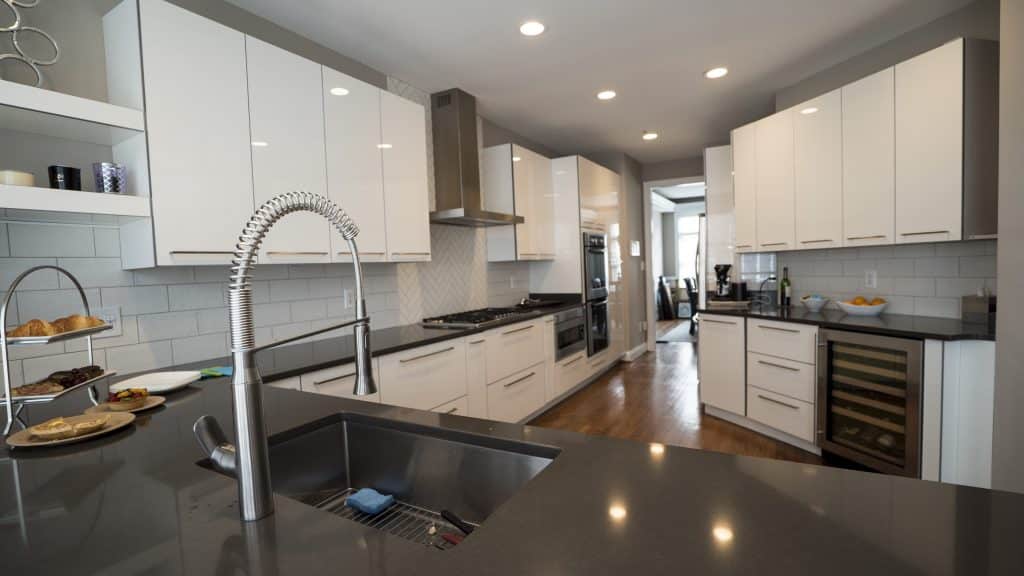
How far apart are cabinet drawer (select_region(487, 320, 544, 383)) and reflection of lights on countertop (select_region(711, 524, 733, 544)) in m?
2.50

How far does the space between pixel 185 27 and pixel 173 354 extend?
134cm

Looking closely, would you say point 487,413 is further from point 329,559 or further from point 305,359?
point 329,559

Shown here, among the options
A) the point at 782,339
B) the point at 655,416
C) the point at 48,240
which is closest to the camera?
the point at 48,240

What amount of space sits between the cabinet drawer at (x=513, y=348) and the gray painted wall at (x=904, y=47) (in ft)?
8.56

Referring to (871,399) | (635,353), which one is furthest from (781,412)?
(635,353)

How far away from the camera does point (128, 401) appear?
1.33 meters

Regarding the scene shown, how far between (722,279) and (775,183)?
3.14 ft

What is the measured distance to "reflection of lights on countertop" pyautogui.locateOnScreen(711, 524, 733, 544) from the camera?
624 mm

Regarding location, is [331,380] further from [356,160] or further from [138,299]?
[356,160]

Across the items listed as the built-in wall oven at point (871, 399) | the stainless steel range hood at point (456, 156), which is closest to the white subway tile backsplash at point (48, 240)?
the stainless steel range hood at point (456, 156)

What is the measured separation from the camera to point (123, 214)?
1.67m

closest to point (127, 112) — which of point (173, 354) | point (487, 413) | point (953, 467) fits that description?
point (173, 354)

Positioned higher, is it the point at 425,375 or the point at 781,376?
the point at 425,375

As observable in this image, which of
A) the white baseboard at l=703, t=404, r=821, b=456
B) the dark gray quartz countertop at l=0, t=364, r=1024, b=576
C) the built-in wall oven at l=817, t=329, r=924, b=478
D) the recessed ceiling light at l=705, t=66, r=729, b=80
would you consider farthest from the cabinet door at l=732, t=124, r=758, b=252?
the dark gray quartz countertop at l=0, t=364, r=1024, b=576
